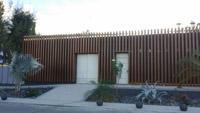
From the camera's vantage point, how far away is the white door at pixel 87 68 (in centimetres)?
1669

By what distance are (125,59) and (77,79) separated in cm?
434

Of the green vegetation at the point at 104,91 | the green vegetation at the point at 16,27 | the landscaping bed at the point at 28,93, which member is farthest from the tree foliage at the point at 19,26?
the green vegetation at the point at 104,91

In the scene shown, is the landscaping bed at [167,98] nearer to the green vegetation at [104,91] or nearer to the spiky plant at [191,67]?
the green vegetation at [104,91]

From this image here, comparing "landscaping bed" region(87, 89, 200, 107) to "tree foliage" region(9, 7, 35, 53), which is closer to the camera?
"landscaping bed" region(87, 89, 200, 107)

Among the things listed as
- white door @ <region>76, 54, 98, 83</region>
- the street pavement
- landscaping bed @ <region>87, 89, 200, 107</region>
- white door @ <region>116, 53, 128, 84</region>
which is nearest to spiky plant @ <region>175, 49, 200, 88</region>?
landscaping bed @ <region>87, 89, 200, 107</region>

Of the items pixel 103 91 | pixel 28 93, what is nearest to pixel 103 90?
pixel 103 91

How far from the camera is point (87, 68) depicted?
16.9 metres

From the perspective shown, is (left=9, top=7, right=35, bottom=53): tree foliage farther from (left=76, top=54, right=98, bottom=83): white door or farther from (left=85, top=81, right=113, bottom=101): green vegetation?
(left=85, top=81, right=113, bottom=101): green vegetation

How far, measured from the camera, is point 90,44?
16.6 metres

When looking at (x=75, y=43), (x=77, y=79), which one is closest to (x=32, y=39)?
(x=75, y=43)

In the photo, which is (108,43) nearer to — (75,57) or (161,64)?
(75,57)

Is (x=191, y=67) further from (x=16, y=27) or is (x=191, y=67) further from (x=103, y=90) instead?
(x=16, y=27)

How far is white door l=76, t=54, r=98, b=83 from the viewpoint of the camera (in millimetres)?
16688

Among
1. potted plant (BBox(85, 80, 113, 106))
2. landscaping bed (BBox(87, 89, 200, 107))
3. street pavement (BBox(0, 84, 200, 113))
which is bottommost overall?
street pavement (BBox(0, 84, 200, 113))
